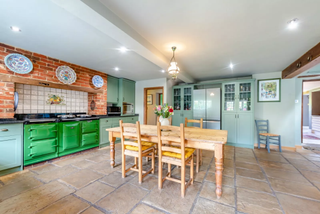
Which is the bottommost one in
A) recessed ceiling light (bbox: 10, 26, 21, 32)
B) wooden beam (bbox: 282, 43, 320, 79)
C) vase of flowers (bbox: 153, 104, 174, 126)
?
vase of flowers (bbox: 153, 104, 174, 126)

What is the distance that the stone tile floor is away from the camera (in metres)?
1.50

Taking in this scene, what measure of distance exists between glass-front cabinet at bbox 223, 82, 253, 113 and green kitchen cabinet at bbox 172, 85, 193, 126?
1127 mm

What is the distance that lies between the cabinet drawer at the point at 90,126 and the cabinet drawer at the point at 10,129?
3.67 feet

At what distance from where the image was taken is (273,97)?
13.2 feet

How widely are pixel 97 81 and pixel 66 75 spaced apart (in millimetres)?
832

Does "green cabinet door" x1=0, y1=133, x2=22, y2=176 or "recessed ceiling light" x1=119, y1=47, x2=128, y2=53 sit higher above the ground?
"recessed ceiling light" x1=119, y1=47, x2=128, y2=53

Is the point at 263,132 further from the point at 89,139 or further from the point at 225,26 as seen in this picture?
the point at 89,139

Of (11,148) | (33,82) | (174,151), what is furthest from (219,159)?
(33,82)

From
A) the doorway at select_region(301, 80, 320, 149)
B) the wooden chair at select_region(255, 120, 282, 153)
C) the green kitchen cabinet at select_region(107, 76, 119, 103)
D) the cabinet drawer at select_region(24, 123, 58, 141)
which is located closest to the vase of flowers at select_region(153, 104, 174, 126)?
the cabinet drawer at select_region(24, 123, 58, 141)

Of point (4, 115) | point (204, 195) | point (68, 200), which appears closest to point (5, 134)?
point (4, 115)

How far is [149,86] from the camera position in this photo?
16.7 ft

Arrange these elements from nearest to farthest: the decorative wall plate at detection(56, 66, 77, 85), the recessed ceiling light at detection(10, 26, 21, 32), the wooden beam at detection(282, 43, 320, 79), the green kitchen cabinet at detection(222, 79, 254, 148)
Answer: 1. the recessed ceiling light at detection(10, 26, 21, 32)
2. the wooden beam at detection(282, 43, 320, 79)
3. the decorative wall plate at detection(56, 66, 77, 85)
4. the green kitchen cabinet at detection(222, 79, 254, 148)

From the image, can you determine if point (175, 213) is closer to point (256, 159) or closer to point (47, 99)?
point (256, 159)

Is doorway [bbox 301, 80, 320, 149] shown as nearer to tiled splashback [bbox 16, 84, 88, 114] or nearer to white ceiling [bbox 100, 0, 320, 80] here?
white ceiling [bbox 100, 0, 320, 80]
